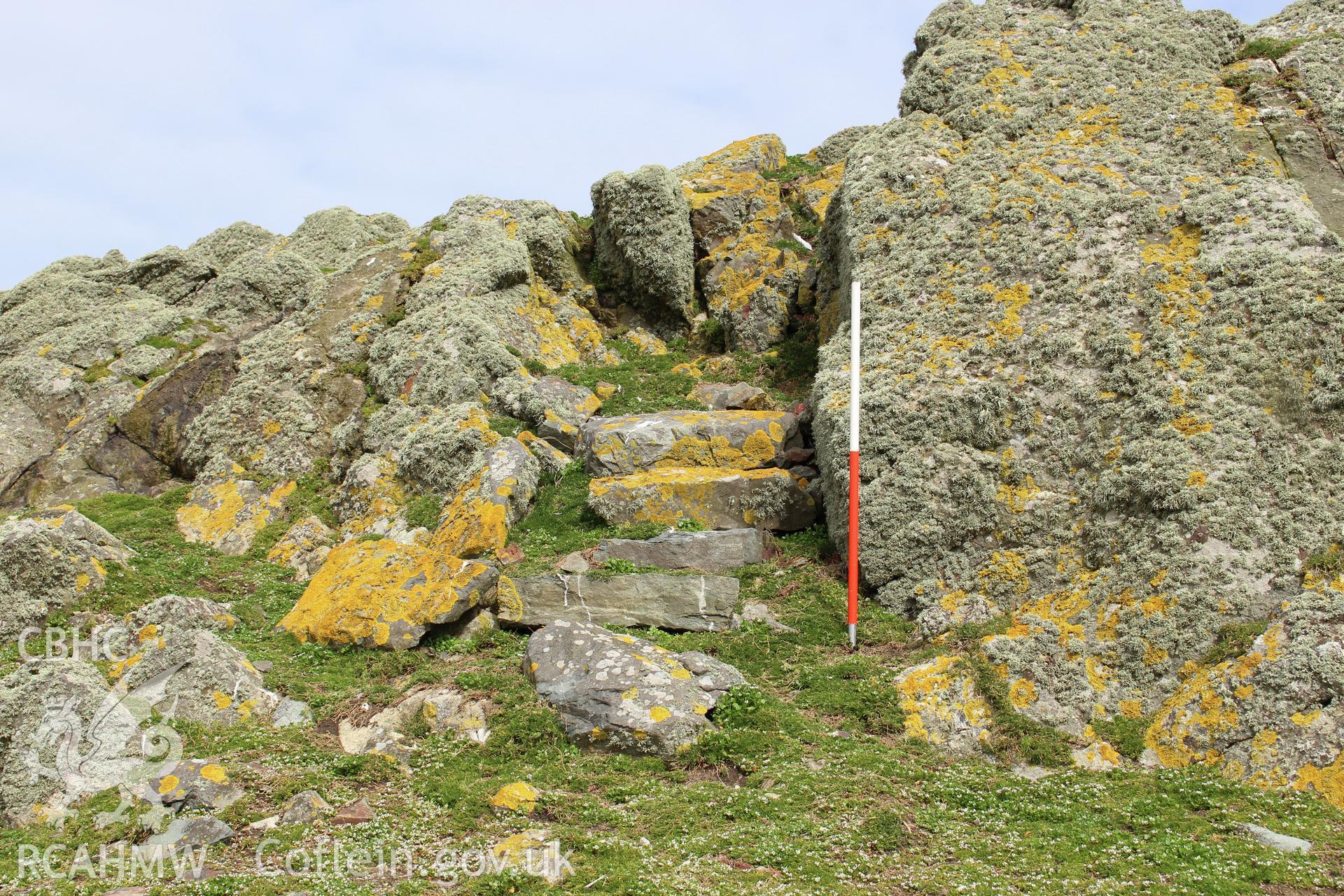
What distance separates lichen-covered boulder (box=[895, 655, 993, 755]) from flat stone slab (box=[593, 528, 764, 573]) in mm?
3397

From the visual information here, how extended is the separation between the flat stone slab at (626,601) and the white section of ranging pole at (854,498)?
62.3 inches

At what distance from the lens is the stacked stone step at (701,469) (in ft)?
46.0

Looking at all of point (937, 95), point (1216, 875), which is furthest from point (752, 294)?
point (1216, 875)

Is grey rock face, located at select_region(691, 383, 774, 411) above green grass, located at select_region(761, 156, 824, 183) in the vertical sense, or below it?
below

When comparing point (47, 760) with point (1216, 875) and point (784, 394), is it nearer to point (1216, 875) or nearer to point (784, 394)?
point (1216, 875)

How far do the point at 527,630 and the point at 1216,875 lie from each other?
8.24 meters

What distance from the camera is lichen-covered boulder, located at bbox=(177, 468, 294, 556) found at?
52.9 ft

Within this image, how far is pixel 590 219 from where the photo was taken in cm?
2306

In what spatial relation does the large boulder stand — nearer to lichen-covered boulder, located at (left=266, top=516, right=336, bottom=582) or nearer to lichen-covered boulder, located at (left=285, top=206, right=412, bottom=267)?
lichen-covered boulder, located at (left=266, top=516, right=336, bottom=582)

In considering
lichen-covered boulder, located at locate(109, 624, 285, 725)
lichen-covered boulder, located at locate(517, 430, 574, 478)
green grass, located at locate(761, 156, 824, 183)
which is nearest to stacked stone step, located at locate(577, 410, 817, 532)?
lichen-covered boulder, located at locate(517, 430, 574, 478)

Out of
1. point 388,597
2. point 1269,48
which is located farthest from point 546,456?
point 1269,48

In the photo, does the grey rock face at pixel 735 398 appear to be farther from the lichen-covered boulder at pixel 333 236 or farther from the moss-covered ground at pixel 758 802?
the lichen-covered boulder at pixel 333 236

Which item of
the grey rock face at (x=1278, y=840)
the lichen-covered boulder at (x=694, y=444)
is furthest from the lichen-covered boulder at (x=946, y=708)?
the lichen-covered boulder at (x=694, y=444)

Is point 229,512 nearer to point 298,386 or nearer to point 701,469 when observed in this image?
point 298,386
